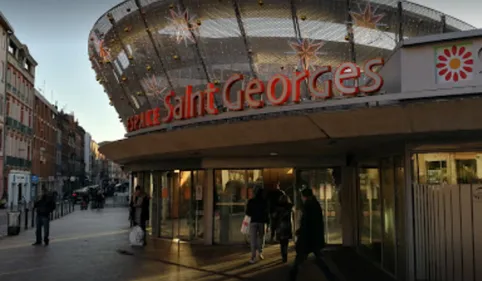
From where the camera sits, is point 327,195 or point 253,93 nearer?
point 253,93

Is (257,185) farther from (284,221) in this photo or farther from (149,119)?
(149,119)

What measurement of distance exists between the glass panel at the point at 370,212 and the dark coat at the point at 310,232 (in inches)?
115

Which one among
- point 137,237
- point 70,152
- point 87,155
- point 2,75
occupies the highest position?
point 2,75

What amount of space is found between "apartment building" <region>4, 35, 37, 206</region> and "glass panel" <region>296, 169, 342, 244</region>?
125 ft

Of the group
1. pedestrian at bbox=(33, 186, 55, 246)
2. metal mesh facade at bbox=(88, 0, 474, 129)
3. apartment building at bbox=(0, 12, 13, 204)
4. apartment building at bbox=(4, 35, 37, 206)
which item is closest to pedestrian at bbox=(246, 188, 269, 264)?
metal mesh facade at bbox=(88, 0, 474, 129)

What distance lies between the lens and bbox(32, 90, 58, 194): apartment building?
62.4 metres

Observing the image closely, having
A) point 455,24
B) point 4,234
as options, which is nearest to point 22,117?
point 4,234

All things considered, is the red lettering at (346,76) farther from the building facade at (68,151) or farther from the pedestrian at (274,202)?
the building facade at (68,151)

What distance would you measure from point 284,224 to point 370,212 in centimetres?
226

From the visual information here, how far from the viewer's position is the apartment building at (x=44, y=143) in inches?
2456

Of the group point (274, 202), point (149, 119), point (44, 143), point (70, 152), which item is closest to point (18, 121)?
point (44, 143)

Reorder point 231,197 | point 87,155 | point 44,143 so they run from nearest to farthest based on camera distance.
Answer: point 231,197 → point 44,143 → point 87,155

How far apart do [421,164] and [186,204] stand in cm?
863

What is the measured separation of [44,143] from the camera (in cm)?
6819
